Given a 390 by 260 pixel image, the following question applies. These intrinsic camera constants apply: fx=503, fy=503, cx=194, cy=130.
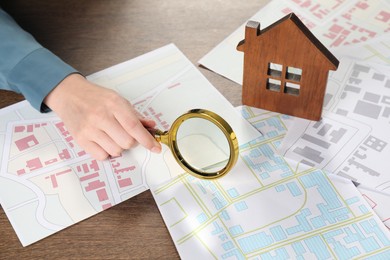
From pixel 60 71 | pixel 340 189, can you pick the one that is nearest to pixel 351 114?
pixel 340 189

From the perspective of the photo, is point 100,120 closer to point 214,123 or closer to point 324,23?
point 214,123

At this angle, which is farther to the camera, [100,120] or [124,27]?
[124,27]

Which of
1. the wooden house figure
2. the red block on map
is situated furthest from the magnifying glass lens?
the red block on map

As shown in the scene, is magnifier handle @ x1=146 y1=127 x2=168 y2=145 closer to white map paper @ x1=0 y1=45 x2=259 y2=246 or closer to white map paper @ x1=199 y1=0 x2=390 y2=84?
white map paper @ x1=0 y1=45 x2=259 y2=246

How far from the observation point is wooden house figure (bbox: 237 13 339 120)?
785mm

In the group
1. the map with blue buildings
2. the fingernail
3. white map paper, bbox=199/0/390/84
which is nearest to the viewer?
the map with blue buildings

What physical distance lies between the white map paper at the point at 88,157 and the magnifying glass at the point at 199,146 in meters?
0.04

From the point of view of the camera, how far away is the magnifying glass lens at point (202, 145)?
2.44 feet

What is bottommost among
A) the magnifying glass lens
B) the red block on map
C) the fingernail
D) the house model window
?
the red block on map

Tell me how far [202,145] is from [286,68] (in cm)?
19

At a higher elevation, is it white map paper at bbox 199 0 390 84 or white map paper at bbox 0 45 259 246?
white map paper at bbox 199 0 390 84

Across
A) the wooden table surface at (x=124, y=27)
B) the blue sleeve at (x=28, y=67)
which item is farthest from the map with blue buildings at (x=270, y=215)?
the blue sleeve at (x=28, y=67)

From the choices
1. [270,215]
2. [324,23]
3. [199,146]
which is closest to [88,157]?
[199,146]

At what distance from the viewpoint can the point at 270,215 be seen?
735mm
